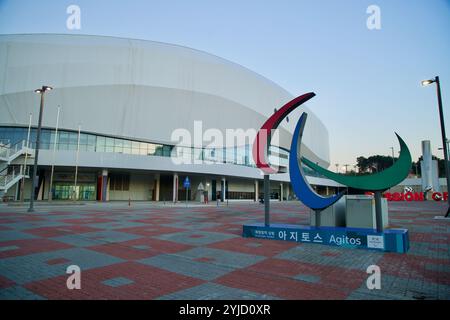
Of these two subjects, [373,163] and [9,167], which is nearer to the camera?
[9,167]

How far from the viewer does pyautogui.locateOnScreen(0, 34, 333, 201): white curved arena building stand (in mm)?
40875

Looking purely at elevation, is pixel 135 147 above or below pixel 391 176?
above

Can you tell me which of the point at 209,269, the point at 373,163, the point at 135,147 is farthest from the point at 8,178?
the point at 373,163

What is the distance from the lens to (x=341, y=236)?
9.49 metres

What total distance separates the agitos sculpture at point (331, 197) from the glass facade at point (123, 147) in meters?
36.3

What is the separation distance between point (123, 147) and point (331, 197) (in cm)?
4119

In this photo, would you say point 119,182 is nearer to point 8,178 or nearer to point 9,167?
point 9,167

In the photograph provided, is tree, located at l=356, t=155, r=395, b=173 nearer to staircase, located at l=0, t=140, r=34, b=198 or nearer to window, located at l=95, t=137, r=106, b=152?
window, located at l=95, t=137, r=106, b=152

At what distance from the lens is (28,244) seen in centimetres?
918

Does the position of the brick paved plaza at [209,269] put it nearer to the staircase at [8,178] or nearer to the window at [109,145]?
the staircase at [8,178]

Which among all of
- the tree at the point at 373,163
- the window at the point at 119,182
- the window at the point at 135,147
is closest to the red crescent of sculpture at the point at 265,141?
the window at the point at 135,147
